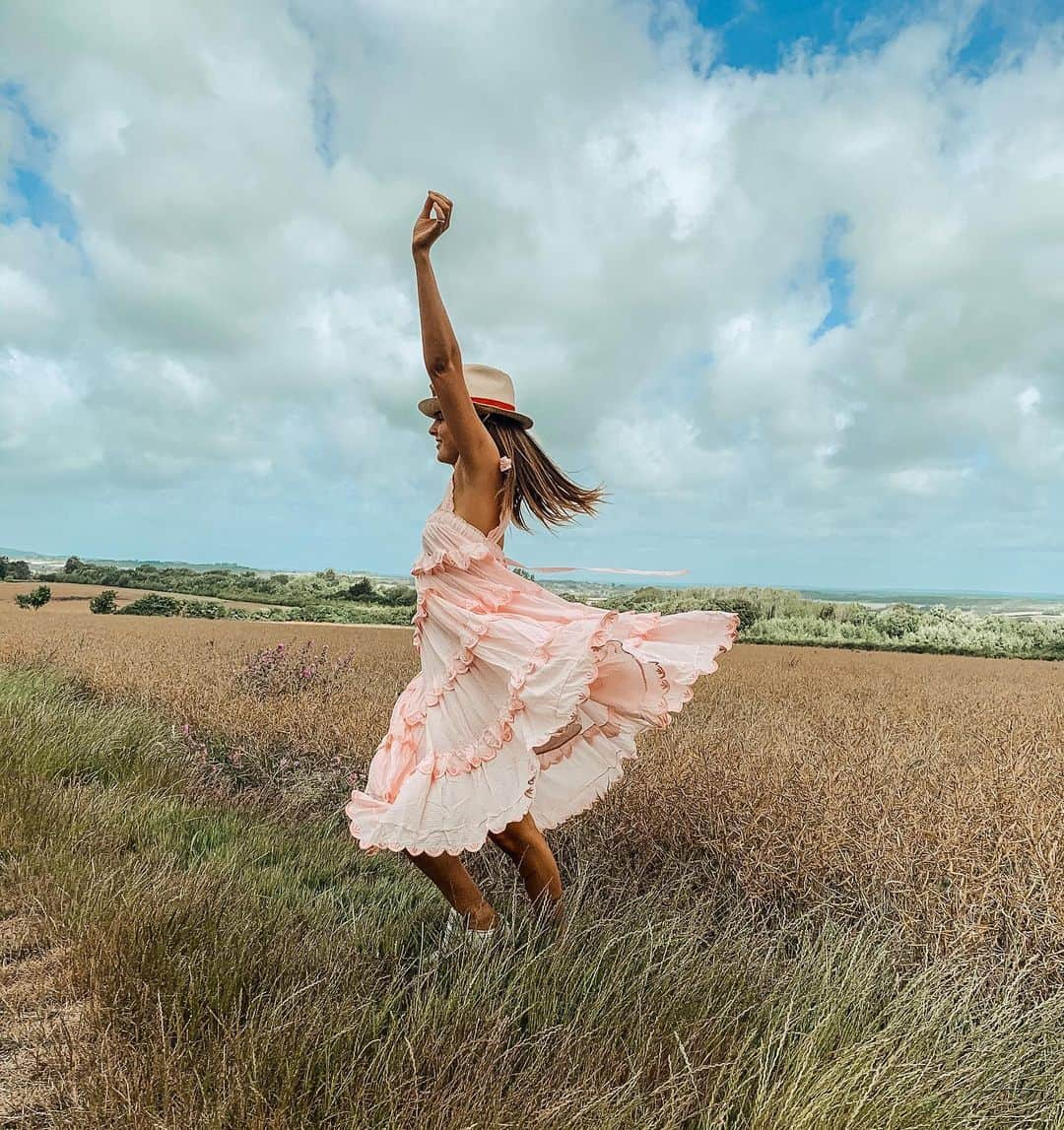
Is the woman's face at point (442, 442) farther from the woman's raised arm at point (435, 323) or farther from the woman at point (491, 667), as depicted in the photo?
the woman's raised arm at point (435, 323)

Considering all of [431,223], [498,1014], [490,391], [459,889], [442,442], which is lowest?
[498,1014]

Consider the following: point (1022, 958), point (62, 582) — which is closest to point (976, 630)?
point (1022, 958)

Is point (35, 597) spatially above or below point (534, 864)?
below

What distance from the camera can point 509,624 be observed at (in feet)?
7.56

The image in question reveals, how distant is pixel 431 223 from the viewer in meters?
2.11

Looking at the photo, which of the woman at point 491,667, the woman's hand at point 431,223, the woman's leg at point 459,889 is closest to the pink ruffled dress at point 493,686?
the woman at point 491,667

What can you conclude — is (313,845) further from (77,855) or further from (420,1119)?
(420,1119)

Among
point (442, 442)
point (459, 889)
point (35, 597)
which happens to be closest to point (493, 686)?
point (459, 889)

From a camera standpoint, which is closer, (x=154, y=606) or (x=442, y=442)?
(x=442, y=442)

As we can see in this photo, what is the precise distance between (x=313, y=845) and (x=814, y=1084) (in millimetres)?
2720

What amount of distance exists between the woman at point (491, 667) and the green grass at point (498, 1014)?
366mm

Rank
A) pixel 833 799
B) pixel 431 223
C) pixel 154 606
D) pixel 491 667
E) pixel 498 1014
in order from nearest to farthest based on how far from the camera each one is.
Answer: pixel 498 1014, pixel 431 223, pixel 491 667, pixel 833 799, pixel 154 606

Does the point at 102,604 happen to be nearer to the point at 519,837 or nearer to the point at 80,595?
the point at 80,595

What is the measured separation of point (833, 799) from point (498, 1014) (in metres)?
2.12
